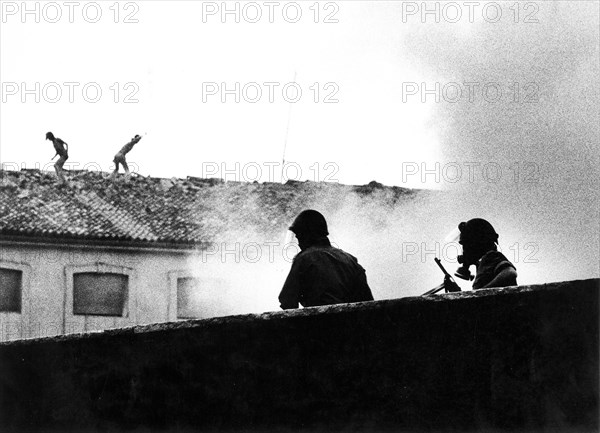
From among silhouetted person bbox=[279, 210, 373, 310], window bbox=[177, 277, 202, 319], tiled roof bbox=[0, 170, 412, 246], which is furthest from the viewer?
window bbox=[177, 277, 202, 319]

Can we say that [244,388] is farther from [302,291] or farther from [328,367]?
[302,291]

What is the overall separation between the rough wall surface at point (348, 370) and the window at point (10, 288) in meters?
20.9

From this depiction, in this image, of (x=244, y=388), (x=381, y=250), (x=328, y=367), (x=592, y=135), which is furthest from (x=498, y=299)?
(x=381, y=250)

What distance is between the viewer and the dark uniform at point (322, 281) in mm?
6727

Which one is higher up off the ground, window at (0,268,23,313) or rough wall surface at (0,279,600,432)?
window at (0,268,23,313)

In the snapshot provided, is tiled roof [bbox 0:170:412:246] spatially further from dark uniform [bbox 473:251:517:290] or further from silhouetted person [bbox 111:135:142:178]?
dark uniform [bbox 473:251:517:290]

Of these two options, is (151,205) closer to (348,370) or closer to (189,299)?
(189,299)

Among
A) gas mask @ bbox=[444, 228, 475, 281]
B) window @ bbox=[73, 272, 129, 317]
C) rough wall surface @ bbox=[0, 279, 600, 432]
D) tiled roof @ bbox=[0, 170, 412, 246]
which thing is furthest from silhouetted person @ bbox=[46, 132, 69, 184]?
rough wall surface @ bbox=[0, 279, 600, 432]

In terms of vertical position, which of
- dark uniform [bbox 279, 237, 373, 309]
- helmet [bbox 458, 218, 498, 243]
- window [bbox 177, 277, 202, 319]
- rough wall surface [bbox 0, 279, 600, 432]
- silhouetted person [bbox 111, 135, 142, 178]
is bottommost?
rough wall surface [bbox 0, 279, 600, 432]

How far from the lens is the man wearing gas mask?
674 cm

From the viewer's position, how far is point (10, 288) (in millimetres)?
25891

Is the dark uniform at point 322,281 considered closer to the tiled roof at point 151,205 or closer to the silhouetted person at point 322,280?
the silhouetted person at point 322,280

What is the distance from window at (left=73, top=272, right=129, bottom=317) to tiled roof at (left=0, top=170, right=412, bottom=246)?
0.93 metres

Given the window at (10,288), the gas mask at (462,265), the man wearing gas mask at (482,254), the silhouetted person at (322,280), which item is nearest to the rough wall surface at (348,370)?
the silhouetted person at (322,280)
